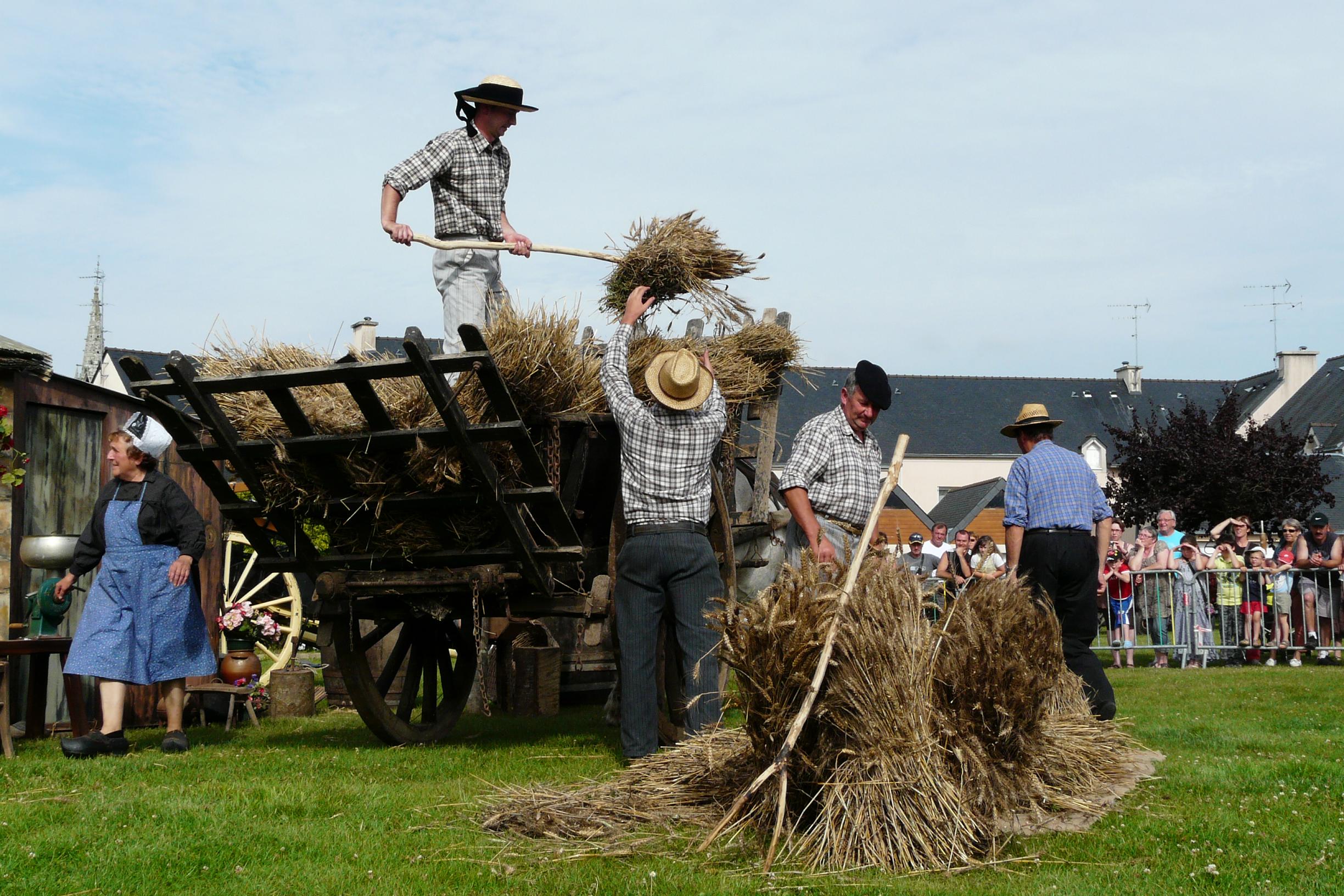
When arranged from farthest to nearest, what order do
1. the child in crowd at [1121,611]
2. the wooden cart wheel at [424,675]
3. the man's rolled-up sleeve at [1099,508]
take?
the child in crowd at [1121,611], the man's rolled-up sleeve at [1099,508], the wooden cart wheel at [424,675]

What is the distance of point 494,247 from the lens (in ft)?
19.6

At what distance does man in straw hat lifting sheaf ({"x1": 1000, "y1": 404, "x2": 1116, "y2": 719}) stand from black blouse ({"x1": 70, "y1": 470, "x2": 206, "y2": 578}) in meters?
4.40

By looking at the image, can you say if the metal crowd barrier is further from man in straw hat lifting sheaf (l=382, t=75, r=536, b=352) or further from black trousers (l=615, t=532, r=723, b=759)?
man in straw hat lifting sheaf (l=382, t=75, r=536, b=352)

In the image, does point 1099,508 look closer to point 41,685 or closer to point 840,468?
point 840,468

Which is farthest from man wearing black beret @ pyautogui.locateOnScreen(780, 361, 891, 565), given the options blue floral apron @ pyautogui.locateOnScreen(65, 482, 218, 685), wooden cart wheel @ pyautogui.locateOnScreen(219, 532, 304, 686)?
wooden cart wheel @ pyautogui.locateOnScreen(219, 532, 304, 686)

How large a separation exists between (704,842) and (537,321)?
245 cm

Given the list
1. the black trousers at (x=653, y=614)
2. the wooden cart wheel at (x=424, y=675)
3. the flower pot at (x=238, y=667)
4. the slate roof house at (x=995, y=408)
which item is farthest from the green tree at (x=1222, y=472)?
the black trousers at (x=653, y=614)

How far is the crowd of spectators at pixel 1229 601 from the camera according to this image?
13.1m

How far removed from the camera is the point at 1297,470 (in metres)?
32.5

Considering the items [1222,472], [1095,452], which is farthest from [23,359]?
[1095,452]

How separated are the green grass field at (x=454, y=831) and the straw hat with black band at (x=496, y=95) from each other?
3262 millimetres

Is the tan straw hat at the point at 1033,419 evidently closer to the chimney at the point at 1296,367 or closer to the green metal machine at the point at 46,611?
the green metal machine at the point at 46,611

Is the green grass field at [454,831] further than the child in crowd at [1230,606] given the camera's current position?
No

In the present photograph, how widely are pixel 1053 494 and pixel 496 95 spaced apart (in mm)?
3654
